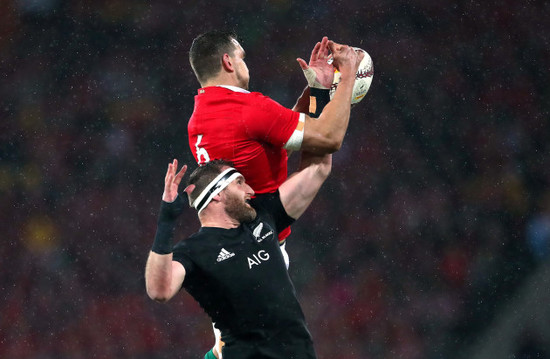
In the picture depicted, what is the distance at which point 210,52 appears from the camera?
338 centimetres

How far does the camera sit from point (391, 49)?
6996 mm

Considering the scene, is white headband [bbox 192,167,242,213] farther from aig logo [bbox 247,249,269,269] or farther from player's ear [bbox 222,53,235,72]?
player's ear [bbox 222,53,235,72]

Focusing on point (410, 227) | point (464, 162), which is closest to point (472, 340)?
point (410, 227)

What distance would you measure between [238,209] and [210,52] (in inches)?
27.9

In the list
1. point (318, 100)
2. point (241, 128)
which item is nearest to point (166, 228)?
point (241, 128)

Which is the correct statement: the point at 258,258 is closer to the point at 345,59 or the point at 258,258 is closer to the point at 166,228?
the point at 166,228

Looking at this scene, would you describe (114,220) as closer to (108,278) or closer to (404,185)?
(108,278)

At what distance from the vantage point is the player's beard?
10.4 ft

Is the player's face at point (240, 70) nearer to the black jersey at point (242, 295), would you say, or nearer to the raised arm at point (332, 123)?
the raised arm at point (332, 123)

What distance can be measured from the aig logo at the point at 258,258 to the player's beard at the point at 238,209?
0.15m

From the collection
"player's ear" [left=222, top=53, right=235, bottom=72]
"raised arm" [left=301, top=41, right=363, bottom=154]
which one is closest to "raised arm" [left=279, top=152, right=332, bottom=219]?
"raised arm" [left=301, top=41, right=363, bottom=154]

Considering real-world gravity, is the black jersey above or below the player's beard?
below

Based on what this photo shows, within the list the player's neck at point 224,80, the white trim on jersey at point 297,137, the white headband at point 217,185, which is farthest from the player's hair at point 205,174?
the player's neck at point 224,80

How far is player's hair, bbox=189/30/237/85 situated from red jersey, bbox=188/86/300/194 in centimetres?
9
